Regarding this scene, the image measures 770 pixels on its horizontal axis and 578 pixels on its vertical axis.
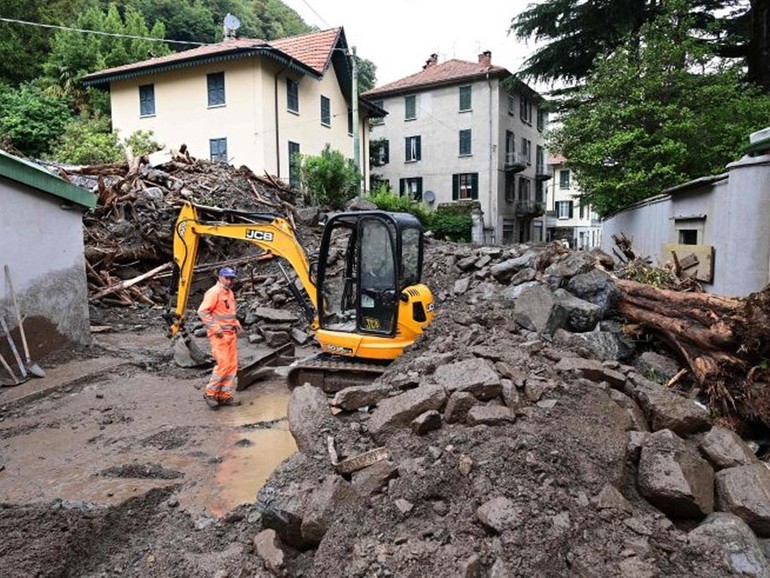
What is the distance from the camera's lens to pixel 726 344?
17.7ft

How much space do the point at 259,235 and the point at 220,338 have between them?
1.88 metres

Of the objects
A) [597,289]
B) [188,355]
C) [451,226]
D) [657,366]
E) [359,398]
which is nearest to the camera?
[359,398]

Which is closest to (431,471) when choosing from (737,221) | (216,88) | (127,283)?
(737,221)

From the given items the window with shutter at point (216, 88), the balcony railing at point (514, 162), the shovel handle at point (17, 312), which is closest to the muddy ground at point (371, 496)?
the shovel handle at point (17, 312)

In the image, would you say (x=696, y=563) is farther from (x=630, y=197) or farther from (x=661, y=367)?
(x=630, y=197)

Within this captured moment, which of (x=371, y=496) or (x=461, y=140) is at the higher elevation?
(x=461, y=140)

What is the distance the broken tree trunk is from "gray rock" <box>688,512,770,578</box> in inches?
69.5

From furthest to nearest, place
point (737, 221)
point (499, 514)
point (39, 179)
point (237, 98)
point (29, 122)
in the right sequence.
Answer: point (29, 122)
point (237, 98)
point (39, 179)
point (737, 221)
point (499, 514)

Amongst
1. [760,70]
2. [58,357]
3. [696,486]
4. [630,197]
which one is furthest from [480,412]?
[760,70]

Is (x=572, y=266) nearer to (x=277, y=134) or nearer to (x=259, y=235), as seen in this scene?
(x=259, y=235)

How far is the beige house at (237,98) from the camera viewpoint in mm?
22484

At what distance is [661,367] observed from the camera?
21.4 ft

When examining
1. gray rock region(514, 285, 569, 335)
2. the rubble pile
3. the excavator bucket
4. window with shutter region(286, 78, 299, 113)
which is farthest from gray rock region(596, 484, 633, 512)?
window with shutter region(286, 78, 299, 113)

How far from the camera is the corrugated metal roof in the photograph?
8.35 m
